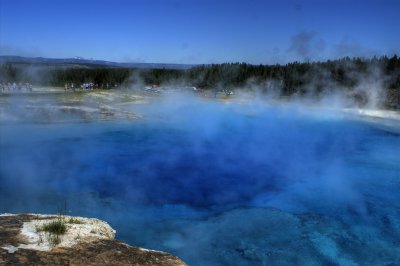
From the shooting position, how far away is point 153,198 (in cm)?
916

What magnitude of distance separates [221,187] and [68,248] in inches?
220

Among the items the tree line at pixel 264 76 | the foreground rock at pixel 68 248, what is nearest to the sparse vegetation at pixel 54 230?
the foreground rock at pixel 68 248

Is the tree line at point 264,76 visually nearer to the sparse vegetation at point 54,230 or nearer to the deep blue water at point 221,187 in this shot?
the deep blue water at point 221,187

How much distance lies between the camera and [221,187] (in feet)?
33.4

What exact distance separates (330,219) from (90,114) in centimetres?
1460

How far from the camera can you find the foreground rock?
471 cm

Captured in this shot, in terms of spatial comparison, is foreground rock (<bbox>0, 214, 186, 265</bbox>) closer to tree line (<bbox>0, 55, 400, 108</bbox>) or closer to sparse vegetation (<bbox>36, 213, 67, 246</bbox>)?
sparse vegetation (<bbox>36, 213, 67, 246</bbox>)

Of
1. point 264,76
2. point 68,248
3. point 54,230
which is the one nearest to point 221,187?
point 54,230

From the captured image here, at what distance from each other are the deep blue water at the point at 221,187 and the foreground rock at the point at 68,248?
4.71 ft

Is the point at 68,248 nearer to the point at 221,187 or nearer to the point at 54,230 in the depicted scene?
the point at 54,230

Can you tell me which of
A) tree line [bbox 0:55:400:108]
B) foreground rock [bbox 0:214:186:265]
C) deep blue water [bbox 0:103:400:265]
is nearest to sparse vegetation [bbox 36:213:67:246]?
foreground rock [bbox 0:214:186:265]

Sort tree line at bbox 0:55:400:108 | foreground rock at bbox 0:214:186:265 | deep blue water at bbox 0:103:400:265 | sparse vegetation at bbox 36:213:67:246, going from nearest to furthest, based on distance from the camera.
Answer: foreground rock at bbox 0:214:186:265 → sparse vegetation at bbox 36:213:67:246 → deep blue water at bbox 0:103:400:265 → tree line at bbox 0:55:400:108

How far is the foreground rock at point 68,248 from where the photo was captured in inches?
185

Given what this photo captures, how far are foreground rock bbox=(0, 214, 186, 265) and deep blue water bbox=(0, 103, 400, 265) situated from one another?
4.71 ft
